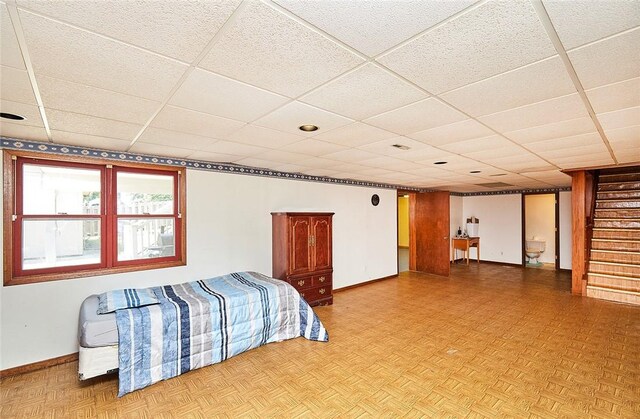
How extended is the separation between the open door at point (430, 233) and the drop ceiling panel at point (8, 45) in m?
7.36

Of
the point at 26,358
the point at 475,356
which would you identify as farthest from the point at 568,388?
the point at 26,358

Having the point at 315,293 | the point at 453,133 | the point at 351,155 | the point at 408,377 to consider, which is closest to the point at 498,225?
the point at 315,293

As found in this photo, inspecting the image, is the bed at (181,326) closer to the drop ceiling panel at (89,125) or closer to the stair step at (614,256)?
the drop ceiling panel at (89,125)

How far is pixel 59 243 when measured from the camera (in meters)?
3.28

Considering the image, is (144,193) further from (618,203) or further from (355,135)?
(618,203)

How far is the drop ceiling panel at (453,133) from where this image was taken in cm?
251

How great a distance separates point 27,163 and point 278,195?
3018 millimetres

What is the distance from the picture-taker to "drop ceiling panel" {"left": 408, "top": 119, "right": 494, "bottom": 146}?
8.24ft

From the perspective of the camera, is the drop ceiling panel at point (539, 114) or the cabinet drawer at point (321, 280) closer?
the drop ceiling panel at point (539, 114)

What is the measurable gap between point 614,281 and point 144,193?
7.65 m

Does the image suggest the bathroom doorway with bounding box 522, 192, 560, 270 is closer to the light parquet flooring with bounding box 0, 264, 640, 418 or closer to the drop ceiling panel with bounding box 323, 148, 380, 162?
the light parquet flooring with bounding box 0, 264, 640, 418

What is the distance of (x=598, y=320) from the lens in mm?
4219

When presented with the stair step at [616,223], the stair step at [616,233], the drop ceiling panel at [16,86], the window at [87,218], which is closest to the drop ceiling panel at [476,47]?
the drop ceiling panel at [16,86]

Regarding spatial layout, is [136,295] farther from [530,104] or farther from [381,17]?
[530,104]
